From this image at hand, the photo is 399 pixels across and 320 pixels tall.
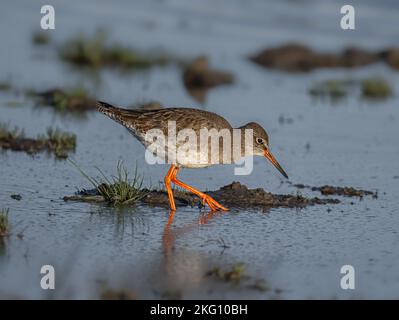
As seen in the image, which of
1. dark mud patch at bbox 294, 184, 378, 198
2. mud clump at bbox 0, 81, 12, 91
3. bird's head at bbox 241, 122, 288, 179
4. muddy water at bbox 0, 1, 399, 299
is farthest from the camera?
mud clump at bbox 0, 81, 12, 91

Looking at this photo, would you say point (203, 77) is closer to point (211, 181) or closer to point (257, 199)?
point (211, 181)

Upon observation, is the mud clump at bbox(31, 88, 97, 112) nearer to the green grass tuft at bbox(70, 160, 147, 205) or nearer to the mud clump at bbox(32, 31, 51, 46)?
A: the green grass tuft at bbox(70, 160, 147, 205)

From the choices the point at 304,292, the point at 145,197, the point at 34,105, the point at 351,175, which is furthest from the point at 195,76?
the point at 304,292

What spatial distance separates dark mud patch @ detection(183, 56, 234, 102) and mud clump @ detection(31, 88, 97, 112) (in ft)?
7.88

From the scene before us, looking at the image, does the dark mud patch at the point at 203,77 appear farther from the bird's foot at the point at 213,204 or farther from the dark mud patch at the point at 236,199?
the bird's foot at the point at 213,204

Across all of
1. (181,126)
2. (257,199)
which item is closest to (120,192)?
(181,126)

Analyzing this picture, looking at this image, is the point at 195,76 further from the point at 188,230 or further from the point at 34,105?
the point at 188,230

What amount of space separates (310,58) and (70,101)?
244 inches

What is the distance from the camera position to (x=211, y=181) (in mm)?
10719

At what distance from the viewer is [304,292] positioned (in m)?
7.05

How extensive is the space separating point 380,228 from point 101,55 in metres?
9.63

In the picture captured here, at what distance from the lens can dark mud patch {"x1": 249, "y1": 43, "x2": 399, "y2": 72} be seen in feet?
58.2

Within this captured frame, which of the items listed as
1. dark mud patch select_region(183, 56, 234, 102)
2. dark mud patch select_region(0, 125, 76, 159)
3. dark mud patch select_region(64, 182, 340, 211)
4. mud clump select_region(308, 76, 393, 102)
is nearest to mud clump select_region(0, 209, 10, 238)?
dark mud patch select_region(64, 182, 340, 211)

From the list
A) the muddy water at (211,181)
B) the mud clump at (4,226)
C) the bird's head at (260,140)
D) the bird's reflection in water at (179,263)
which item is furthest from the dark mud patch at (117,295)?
the bird's head at (260,140)
